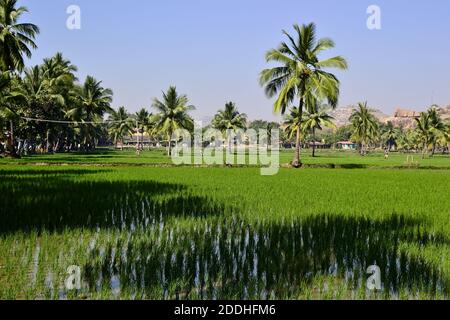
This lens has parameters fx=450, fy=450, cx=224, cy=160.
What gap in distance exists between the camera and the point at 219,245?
5.46 m

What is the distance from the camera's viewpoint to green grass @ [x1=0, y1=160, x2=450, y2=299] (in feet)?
12.8

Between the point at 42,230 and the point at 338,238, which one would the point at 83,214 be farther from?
the point at 338,238

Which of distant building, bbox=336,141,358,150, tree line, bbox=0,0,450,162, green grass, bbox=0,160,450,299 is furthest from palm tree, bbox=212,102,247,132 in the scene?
distant building, bbox=336,141,358,150

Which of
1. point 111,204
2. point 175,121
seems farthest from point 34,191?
point 175,121

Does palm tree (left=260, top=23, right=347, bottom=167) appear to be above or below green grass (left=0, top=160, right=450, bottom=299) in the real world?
above

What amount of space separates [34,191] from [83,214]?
118 inches

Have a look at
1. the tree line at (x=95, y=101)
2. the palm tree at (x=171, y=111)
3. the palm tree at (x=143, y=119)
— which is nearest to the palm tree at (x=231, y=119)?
the tree line at (x=95, y=101)

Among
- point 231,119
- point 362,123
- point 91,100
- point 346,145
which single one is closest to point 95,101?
point 91,100

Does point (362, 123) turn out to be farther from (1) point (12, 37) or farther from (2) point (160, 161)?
(1) point (12, 37)

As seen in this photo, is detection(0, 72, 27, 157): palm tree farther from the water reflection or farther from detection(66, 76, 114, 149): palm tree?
the water reflection

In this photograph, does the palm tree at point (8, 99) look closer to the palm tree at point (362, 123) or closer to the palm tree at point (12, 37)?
the palm tree at point (12, 37)

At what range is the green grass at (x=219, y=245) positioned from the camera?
3908mm

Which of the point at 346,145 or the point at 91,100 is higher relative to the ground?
the point at 91,100

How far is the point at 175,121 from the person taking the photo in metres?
41.0
